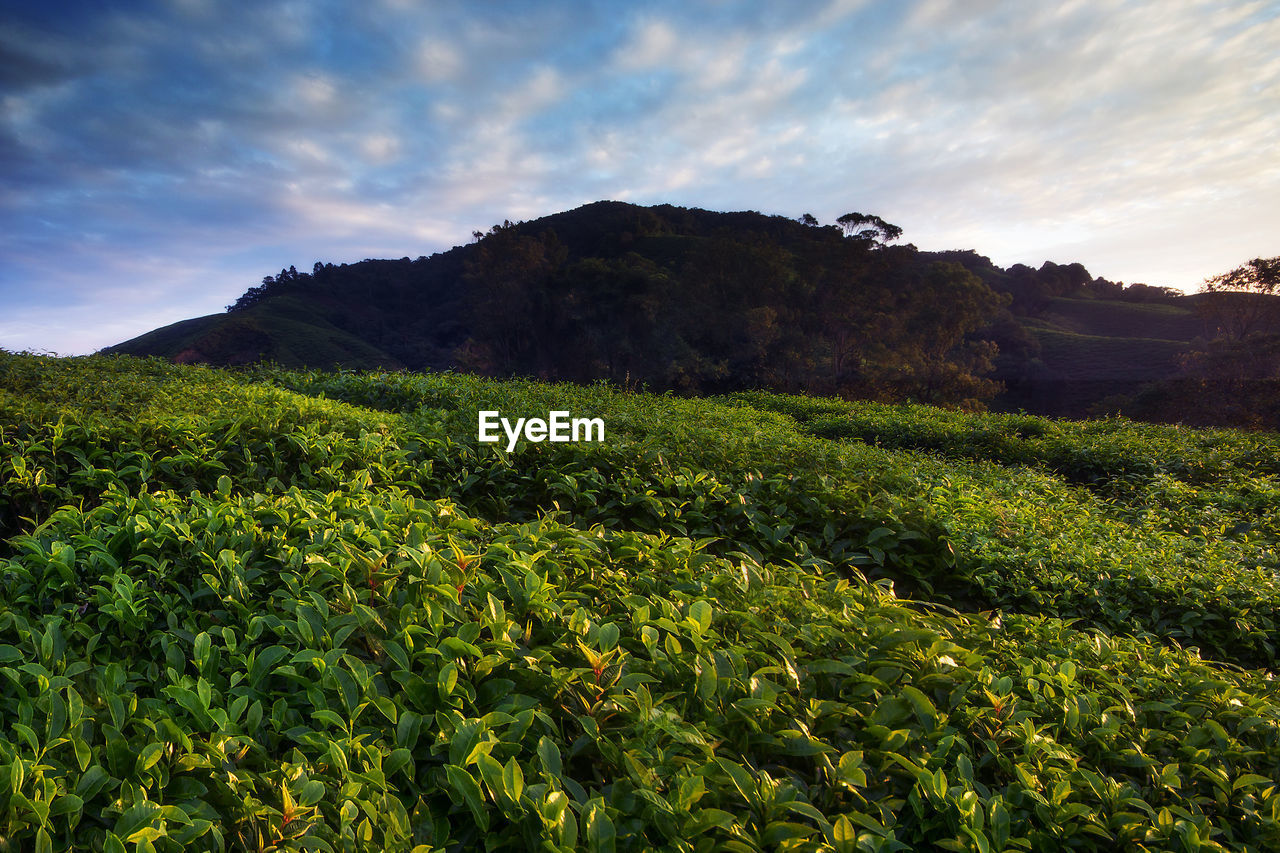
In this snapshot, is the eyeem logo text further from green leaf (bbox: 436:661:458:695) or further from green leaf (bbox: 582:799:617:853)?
green leaf (bbox: 582:799:617:853)

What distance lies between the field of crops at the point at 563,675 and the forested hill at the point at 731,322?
766 inches

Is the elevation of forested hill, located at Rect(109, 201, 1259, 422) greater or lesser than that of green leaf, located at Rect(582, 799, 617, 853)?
greater

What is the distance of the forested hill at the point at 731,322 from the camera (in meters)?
26.5

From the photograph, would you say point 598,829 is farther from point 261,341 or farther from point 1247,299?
point 261,341

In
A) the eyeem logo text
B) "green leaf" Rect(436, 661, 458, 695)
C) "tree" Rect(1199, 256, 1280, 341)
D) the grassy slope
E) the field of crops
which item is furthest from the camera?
the grassy slope

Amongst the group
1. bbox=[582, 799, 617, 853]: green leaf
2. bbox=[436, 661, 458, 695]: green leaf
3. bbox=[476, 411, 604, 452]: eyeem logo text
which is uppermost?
bbox=[476, 411, 604, 452]: eyeem logo text

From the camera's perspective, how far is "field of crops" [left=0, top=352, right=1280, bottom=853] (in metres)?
1.45

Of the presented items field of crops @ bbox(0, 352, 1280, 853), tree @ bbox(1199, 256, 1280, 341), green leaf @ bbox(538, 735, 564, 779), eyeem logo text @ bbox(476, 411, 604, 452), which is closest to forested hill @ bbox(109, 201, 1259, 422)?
tree @ bbox(1199, 256, 1280, 341)

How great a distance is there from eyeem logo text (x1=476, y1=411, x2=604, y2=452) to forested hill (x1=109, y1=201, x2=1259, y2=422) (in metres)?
17.5

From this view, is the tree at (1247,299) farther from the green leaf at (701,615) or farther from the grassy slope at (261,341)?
the grassy slope at (261,341)

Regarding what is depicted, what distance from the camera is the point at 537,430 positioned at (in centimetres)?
509

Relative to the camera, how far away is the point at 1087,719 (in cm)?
202

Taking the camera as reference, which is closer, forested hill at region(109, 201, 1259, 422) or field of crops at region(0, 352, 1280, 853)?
field of crops at region(0, 352, 1280, 853)

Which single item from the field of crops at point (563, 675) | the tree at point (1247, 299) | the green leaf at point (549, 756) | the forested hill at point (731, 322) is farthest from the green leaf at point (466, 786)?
the tree at point (1247, 299)
